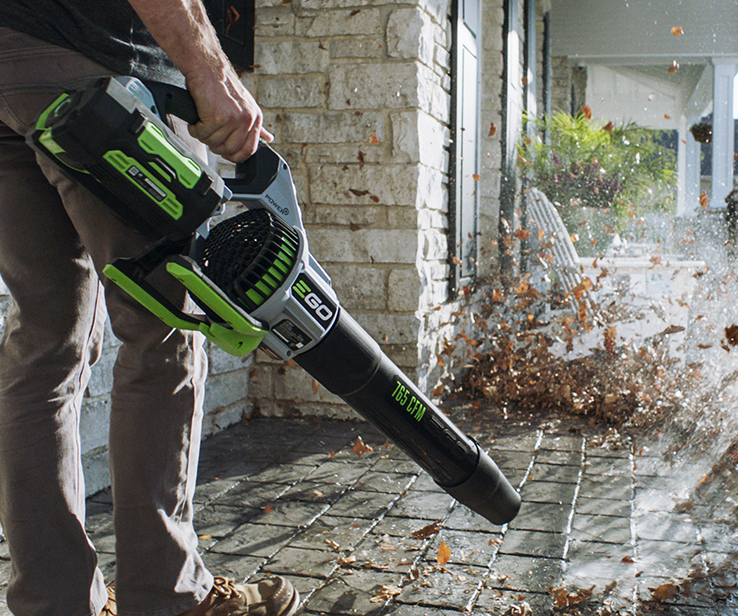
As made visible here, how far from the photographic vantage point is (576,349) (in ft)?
15.5

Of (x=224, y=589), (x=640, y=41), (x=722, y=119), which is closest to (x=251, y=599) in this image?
(x=224, y=589)

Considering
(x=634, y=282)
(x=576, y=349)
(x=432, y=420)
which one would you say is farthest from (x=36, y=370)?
(x=634, y=282)

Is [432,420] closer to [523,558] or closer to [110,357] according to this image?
[523,558]

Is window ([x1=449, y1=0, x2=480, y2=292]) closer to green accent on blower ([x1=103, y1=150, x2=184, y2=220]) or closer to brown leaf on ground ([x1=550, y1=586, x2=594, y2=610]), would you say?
brown leaf on ground ([x1=550, y1=586, x2=594, y2=610])

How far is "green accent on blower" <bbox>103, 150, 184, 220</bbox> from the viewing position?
3.78 feet

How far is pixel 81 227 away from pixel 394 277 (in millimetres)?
2417

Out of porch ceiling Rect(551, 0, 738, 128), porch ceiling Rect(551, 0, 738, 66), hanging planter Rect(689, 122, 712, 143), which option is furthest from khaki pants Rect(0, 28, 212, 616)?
hanging planter Rect(689, 122, 712, 143)

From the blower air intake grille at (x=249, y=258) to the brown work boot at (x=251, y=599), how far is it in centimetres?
67

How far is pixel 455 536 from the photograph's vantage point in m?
2.27

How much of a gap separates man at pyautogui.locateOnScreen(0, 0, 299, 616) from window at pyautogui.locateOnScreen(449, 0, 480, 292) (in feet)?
9.55

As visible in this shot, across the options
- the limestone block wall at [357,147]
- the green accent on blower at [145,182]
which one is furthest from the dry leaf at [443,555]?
the limestone block wall at [357,147]

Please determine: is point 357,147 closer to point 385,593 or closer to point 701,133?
point 385,593

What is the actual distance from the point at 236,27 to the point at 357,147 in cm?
79

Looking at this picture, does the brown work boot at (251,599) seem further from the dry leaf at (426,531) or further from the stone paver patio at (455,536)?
the dry leaf at (426,531)
